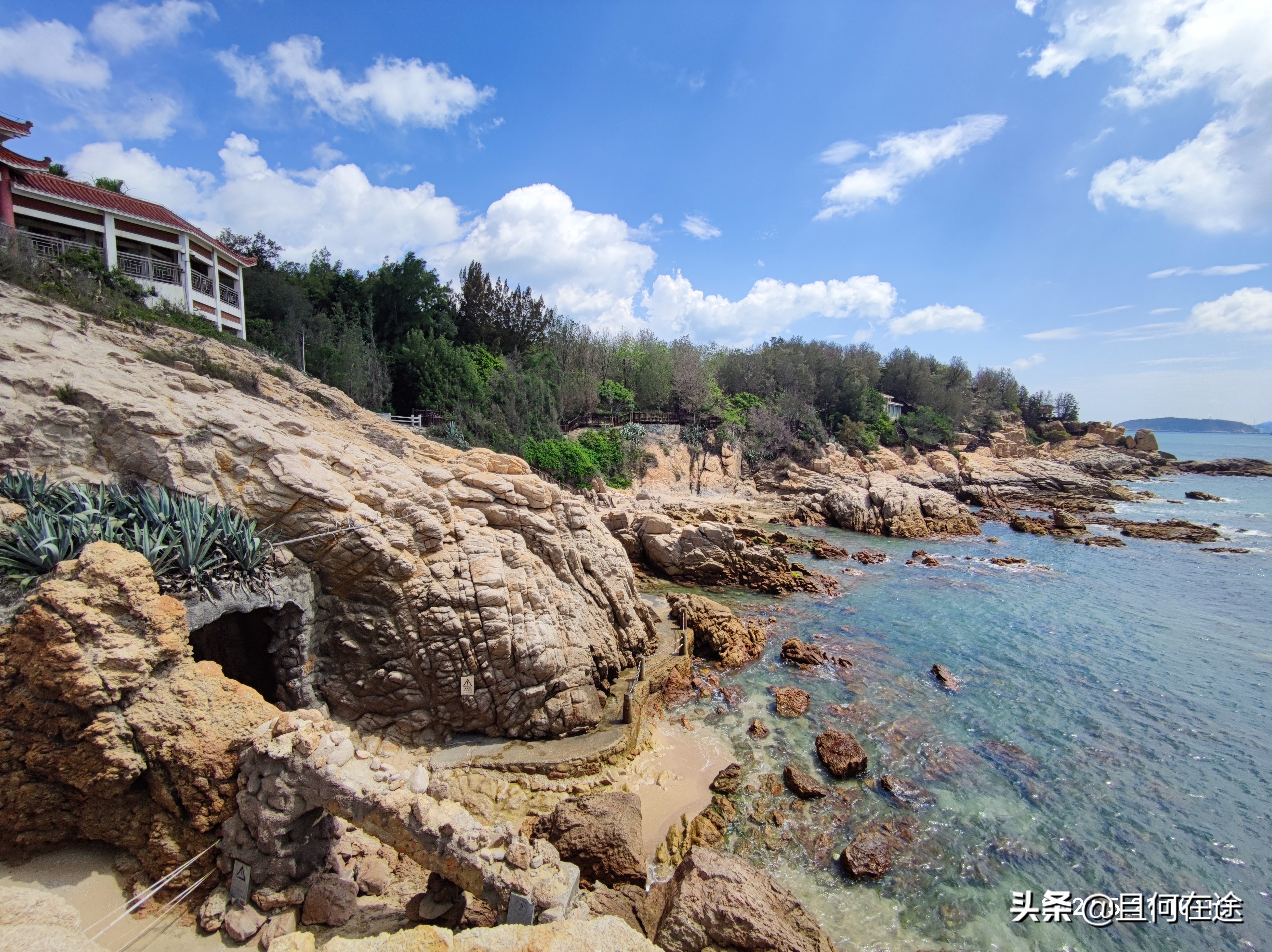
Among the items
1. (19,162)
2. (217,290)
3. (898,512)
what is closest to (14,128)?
(19,162)

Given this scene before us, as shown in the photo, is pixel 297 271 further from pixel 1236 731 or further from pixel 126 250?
pixel 1236 731

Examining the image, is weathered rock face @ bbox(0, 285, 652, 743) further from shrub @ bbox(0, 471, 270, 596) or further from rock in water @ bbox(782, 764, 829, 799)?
rock in water @ bbox(782, 764, 829, 799)

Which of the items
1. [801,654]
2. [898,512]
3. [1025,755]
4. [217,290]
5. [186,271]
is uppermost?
[186,271]

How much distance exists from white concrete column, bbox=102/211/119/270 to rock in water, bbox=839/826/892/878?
29.3 metres

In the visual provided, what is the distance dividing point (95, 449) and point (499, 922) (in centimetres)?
846

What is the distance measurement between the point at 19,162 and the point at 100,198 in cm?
262

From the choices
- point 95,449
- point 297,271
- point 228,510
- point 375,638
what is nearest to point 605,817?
point 375,638

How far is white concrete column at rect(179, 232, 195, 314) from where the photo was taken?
73.3 feet

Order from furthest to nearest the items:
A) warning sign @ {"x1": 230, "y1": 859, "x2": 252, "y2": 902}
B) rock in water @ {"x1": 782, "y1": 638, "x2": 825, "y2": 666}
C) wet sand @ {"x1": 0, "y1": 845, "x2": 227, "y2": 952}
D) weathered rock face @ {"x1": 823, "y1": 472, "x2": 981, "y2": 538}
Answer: weathered rock face @ {"x1": 823, "y1": 472, "x2": 981, "y2": 538} < rock in water @ {"x1": 782, "y1": 638, "x2": 825, "y2": 666} < warning sign @ {"x1": 230, "y1": 859, "x2": 252, "y2": 902} < wet sand @ {"x1": 0, "y1": 845, "x2": 227, "y2": 952}

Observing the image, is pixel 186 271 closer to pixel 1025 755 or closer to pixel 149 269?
pixel 149 269

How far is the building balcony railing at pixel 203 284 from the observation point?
23.9 metres

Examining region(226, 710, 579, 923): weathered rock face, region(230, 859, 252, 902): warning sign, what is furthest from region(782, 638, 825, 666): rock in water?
region(230, 859, 252, 902): warning sign

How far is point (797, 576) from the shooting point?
21922mm

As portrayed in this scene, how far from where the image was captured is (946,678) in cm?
1449
